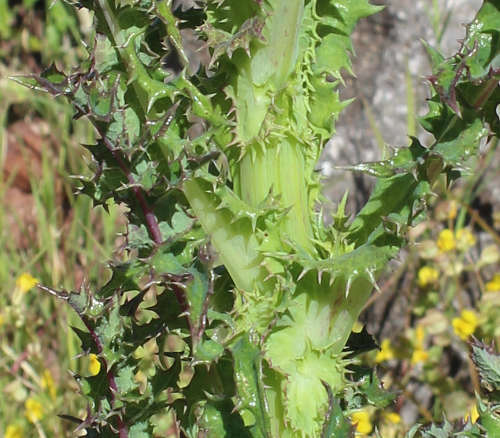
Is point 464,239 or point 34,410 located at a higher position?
point 464,239

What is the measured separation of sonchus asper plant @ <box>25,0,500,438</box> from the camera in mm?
1215

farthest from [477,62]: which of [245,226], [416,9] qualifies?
[416,9]

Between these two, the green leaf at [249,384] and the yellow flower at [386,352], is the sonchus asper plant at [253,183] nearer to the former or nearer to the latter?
the green leaf at [249,384]

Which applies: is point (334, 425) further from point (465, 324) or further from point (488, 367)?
point (465, 324)

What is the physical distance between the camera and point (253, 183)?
4.20 feet

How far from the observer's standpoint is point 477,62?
4.01ft

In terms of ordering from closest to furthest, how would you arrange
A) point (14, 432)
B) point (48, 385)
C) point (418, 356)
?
point (14, 432) → point (48, 385) → point (418, 356)

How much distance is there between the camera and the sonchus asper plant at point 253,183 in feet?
3.99

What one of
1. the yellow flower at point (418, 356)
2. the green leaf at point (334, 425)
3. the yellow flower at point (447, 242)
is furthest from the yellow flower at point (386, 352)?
the green leaf at point (334, 425)

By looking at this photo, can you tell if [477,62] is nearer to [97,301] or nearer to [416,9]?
[97,301]

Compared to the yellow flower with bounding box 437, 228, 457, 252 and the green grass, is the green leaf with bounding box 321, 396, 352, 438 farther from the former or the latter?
the yellow flower with bounding box 437, 228, 457, 252

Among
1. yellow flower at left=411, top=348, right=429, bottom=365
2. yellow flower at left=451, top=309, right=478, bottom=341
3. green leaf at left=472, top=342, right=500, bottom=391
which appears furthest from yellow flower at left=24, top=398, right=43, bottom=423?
green leaf at left=472, top=342, right=500, bottom=391

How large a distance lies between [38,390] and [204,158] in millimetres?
1541

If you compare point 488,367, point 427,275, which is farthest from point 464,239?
point 488,367
